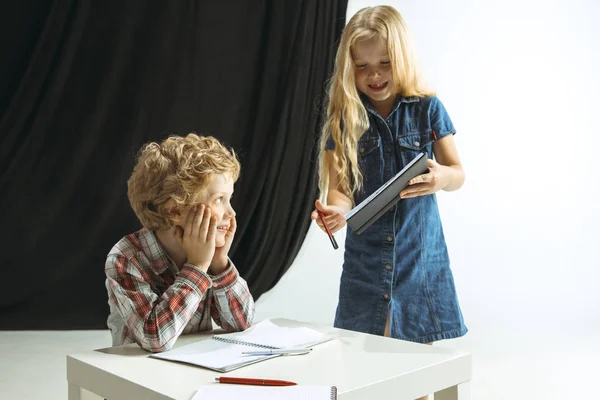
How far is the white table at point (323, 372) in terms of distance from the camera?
894mm

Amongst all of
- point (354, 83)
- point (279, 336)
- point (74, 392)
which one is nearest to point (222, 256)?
point (279, 336)

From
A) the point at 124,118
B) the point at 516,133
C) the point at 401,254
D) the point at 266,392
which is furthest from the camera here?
the point at 516,133

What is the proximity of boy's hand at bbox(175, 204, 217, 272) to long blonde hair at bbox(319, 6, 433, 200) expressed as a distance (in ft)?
Answer: 1.62

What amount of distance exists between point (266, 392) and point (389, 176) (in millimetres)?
896

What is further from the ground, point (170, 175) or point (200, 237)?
point (170, 175)

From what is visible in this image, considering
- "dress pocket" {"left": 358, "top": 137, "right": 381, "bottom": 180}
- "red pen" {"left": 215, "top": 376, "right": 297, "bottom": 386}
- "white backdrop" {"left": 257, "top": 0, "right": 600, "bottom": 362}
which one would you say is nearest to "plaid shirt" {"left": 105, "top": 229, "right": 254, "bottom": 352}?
"red pen" {"left": 215, "top": 376, "right": 297, "bottom": 386}

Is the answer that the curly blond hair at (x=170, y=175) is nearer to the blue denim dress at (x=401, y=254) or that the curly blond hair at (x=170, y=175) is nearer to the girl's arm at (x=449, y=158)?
the blue denim dress at (x=401, y=254)

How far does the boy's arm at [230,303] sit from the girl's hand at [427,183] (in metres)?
0.41

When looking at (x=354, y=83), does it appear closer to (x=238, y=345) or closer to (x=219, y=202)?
(x=219, y=202)

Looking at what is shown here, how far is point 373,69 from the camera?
166cm

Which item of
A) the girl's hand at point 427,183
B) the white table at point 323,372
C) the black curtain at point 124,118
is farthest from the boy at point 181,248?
the black curtain at point 124,118

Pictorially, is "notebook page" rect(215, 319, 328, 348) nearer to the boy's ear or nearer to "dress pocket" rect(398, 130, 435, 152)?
the boy's ear

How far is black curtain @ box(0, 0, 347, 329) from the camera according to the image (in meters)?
3.70

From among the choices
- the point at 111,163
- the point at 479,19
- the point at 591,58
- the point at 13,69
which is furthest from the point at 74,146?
the point at 591,58
